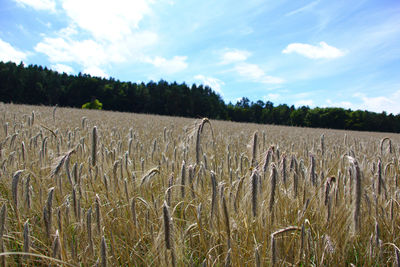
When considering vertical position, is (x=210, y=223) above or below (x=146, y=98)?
below

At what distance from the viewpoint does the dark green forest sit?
5328 centimetres

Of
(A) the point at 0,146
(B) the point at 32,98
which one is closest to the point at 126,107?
(B) the point at 32,98

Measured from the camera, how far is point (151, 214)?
171 centimetres

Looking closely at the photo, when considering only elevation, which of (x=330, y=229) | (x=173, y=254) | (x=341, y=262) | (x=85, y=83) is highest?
(x=85, y=83)

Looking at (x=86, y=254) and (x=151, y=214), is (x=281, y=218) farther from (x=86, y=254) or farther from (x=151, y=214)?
(x=86, y=254)

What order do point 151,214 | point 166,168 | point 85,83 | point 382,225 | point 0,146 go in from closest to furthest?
point 151,214, point 382,225, point 166,168, point 0,146, point 85,83

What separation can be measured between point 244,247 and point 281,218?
55 centimetres

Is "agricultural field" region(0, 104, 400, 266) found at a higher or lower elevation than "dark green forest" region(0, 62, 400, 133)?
lower

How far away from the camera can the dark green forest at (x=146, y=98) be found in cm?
5328

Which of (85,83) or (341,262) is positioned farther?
(85,83)

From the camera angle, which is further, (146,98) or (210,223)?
(146,98)

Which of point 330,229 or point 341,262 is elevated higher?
point 330,229

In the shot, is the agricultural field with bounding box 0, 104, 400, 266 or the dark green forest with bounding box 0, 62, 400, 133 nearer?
the agricultural field with bounding box 0, 104, 400, 266

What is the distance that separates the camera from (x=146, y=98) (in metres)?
63.2
